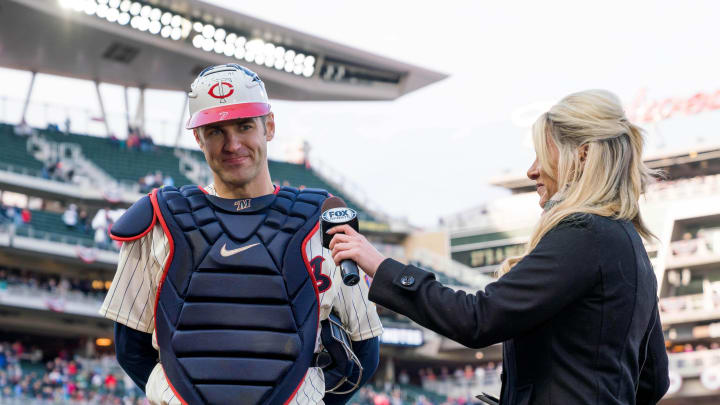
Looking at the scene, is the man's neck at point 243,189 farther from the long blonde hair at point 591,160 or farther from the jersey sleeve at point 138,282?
the long blonde hair at point 591,160

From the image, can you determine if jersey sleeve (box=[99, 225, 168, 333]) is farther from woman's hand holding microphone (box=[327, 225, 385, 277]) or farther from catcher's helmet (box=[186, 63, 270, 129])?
woman's hand holding microphone (box=[327, 225, 385, 277])

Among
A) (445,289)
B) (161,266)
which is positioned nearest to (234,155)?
(161,266)

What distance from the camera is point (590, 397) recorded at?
2629 mm

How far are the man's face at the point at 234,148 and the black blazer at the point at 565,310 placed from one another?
101cm

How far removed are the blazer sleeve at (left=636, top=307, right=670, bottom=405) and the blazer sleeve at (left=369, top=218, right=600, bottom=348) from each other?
1.76ft

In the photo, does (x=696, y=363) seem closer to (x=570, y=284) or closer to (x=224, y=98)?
(x=224, y=98)

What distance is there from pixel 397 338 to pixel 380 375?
8.57 feet

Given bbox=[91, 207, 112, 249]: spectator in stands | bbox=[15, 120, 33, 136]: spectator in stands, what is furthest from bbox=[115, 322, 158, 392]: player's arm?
bbox=[15, 120, 33, 136]: spectator in stands

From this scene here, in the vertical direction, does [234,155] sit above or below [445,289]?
above

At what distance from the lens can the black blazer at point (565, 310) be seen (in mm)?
2627

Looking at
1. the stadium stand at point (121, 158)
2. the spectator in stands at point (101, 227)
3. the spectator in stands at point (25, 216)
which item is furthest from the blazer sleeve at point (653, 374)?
the stadium stand at point (121, 158)

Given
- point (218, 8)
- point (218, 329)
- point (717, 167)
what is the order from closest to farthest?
point (218, 329), point (218, 8), point (717, 167)

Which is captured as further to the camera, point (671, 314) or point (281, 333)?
point (671, 314)

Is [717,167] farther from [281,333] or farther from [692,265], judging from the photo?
[281,333]
